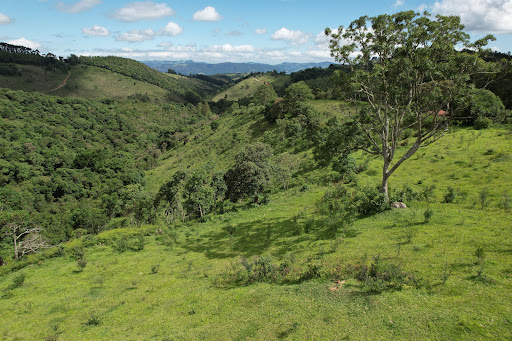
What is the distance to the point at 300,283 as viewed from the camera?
13344mm

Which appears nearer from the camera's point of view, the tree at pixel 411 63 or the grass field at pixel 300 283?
the grass field at pixel 300 283

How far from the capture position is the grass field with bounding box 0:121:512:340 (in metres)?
9.63

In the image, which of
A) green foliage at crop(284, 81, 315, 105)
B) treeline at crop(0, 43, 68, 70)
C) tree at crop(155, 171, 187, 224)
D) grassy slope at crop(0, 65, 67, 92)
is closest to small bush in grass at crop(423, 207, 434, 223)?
tree at crop(155, 171, 187, 224)

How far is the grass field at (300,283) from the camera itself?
9633 mm

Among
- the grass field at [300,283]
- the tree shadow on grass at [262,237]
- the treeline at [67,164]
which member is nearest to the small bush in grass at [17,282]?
the grass field at [300,283]

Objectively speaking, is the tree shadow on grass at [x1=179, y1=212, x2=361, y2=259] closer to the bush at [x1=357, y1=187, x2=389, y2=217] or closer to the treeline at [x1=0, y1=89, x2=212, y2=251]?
the bush at [x1=357, y1=187, x2=389, y2=217]

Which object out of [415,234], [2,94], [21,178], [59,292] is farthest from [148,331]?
[2,94]

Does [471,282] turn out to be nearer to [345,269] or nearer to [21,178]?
[345,269]

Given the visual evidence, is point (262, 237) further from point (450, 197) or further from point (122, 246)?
point (450, 197)

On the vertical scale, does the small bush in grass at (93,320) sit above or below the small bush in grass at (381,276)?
below

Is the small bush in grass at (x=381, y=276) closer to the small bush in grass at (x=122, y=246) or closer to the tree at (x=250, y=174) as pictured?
the tree at (x=250, y=174)

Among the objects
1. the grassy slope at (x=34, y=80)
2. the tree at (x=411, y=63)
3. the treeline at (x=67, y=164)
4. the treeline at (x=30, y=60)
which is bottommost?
the treeline at (x=67, y=164)

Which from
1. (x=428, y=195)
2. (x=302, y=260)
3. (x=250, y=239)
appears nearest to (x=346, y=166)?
(x=428, y=195)

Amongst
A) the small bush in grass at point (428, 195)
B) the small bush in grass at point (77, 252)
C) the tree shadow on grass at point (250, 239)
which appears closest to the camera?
the tree shadow on grass at point (250, 239)
